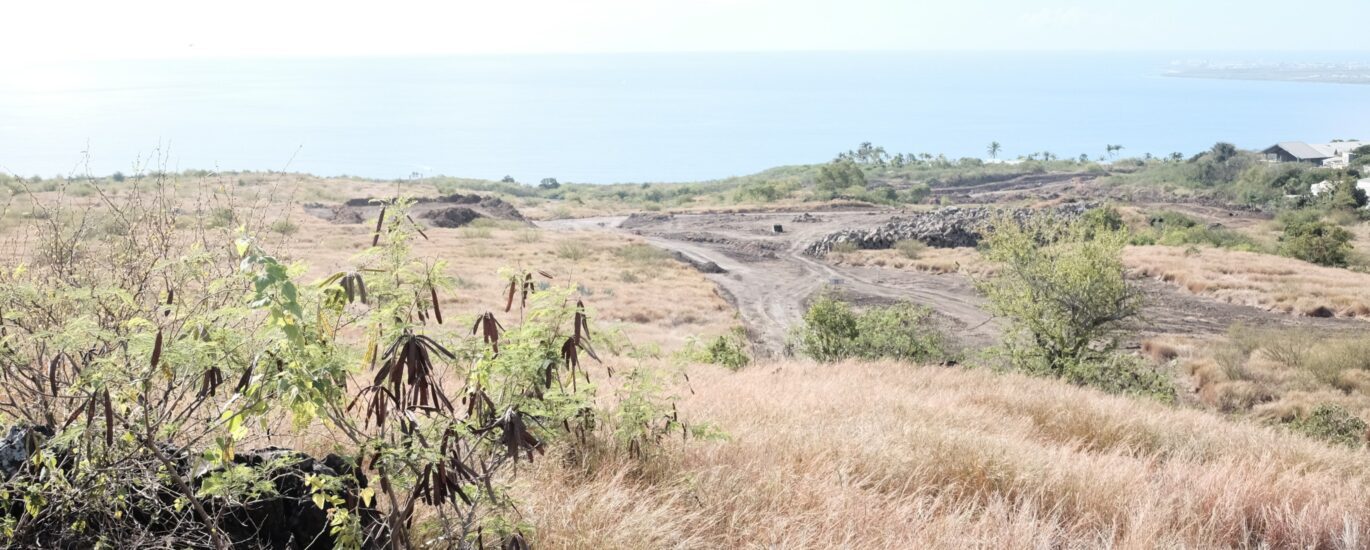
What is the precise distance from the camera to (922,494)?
15.4ft

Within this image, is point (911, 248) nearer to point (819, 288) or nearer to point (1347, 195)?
point (819, 288)

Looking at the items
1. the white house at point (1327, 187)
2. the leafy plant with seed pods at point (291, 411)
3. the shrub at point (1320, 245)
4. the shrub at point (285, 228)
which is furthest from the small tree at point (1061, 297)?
the white house at point (1327, 187)

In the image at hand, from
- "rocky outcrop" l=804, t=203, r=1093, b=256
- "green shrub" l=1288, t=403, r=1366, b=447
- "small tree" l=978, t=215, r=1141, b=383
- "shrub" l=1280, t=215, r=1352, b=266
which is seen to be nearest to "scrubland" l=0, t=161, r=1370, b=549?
"green shrub" l=1288, t=403, r=1366, b=447

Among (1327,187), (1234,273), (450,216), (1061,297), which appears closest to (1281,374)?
(1061,297)

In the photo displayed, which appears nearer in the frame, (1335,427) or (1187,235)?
(1335,427)

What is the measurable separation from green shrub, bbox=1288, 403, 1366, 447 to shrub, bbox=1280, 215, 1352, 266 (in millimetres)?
30622

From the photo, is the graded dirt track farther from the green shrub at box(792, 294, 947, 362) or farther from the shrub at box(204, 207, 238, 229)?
the shrub at box(204, 207, 238, 229)

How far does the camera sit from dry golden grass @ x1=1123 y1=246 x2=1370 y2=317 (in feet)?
93.8

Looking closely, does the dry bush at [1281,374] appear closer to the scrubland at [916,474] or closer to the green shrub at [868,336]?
the green shrub at [868,336]

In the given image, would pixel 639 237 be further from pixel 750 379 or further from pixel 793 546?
pixel 793 546

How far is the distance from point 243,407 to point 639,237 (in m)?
47.4

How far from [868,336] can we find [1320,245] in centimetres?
3365

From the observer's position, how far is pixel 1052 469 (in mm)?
4949

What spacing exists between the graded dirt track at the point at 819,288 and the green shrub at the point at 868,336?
3.98 metres
